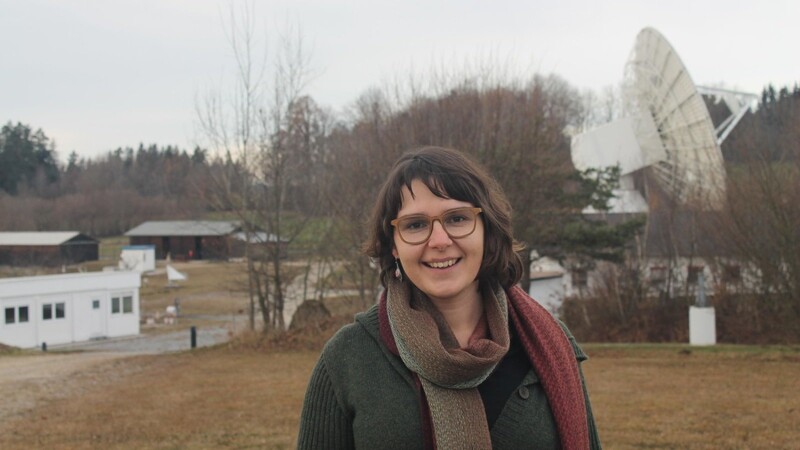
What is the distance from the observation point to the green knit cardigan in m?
2.33

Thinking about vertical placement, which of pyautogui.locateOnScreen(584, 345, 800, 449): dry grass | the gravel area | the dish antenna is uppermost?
the dish antenna

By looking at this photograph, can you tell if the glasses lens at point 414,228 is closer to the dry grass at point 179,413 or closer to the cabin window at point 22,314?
the dry grass at point 179,413

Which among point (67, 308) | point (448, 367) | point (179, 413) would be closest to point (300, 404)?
point (179, 413)

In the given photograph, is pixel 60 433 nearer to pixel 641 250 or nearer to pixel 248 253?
pixel 248 253

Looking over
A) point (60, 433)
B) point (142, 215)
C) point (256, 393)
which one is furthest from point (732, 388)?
point (142, 215)

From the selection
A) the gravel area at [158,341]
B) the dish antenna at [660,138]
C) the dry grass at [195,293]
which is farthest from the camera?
the dry grass at [195,293]

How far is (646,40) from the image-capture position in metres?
30.4

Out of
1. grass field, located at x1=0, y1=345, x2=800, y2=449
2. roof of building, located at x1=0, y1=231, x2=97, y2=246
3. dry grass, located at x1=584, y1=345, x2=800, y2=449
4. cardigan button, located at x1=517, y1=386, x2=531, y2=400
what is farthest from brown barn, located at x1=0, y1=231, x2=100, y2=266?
cardigan button, located at x1=517, y1=386, x2=531, y2=400

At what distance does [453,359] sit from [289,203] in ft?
79.7

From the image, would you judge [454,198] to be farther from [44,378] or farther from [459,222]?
[44,378]

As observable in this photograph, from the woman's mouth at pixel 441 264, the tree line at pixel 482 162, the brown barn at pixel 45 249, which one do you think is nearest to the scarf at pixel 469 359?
the woman's mouth at pixel 441 264

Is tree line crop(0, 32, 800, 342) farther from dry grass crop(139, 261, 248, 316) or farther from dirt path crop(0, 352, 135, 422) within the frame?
dry grass crop(139, 261, 248, 316)

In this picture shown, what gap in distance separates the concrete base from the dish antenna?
18.0 feet

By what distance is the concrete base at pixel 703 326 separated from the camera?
20719mm
